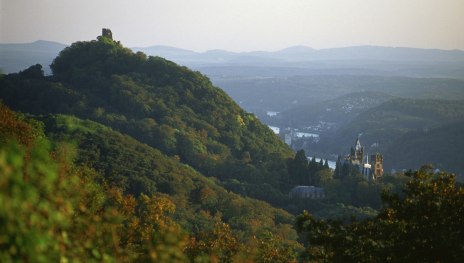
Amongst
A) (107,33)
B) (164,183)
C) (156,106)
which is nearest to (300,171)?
(156,106)

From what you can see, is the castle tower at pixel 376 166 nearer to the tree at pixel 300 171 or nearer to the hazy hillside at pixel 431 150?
the tree at pixel 300 171

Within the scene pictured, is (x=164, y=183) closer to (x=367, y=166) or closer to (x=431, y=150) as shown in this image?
(x=367, y=166)

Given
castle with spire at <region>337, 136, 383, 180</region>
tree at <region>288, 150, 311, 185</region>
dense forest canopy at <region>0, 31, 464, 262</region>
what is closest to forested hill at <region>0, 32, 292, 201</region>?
dense forest canopy at <region>0, 31, 464, 262</region>

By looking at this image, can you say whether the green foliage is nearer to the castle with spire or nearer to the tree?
the tree

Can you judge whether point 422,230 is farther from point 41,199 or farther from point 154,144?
point 154,144

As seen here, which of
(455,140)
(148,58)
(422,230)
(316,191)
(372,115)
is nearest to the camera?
(422,230)

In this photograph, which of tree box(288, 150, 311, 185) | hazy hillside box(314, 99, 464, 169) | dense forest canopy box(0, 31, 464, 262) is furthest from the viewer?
hazy hillside box(314, 99, 464, 169)

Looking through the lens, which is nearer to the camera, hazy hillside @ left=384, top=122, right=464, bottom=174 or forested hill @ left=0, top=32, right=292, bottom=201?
forested hill @ left=0, top=32, right=292, bottom=201

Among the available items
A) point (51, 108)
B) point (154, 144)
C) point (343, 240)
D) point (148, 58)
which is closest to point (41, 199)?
point (343, 240)

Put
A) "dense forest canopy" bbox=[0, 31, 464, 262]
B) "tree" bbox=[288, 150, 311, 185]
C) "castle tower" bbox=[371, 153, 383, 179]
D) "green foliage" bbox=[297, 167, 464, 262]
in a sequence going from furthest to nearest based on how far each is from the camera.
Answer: "castle tower" bbox=[371, 153, 383, 179] < "tree" bbox=[288, 150, 311, 185] < "green foliage" bbox=[297, 167, 464, 262] < "dense forest canopy" bbox=[0, 31, 464, 262]
